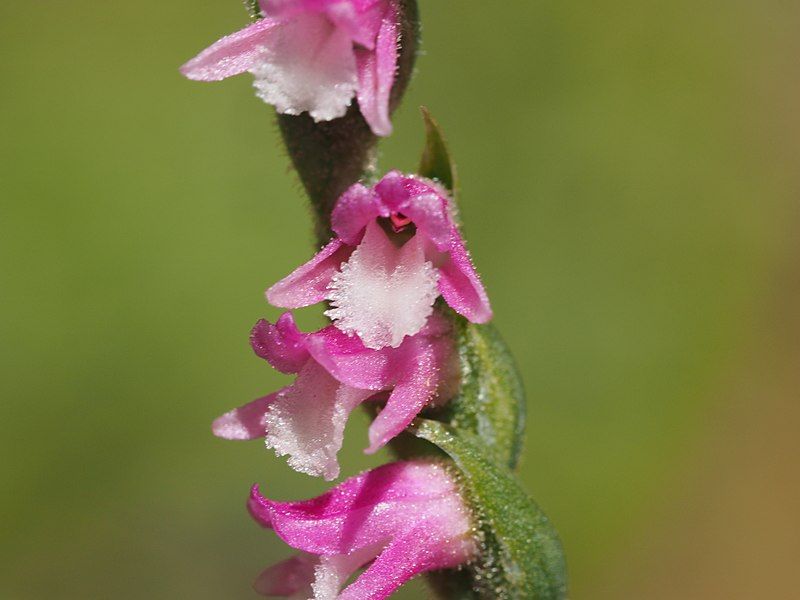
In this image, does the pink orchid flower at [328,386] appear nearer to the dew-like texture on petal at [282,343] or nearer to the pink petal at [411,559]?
the dew-like texture on petal at [282,343]

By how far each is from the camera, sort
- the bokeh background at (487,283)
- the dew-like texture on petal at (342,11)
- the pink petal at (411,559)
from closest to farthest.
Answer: the dew-like texture on petal at (342,11), the pink petal at (411,559), the bokeh background at (487,283)

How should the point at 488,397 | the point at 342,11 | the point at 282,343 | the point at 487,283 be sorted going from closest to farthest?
the point at 342,11 < the point at 282,343 < the point at 488,397 < the point at 487,283

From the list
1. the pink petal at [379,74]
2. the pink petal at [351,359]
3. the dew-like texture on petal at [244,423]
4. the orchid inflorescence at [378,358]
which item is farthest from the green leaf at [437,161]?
the dew-like texture on petal at [244,423]

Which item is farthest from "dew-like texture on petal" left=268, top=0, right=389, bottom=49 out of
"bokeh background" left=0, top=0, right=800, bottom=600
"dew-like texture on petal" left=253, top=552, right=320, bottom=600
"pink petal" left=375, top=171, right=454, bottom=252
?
"bokeh background" left=0, top=0, right=800, bottom=600

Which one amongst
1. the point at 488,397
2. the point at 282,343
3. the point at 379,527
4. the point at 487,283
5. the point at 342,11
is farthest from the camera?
the point at 487,283

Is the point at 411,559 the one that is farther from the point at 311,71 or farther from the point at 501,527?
the point at 311,71

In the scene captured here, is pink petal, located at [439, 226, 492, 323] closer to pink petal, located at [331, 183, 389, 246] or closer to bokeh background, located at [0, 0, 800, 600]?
pink petal, located at [331, 183, 389, 246]

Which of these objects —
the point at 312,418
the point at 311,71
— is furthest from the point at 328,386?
the point at 311,71
